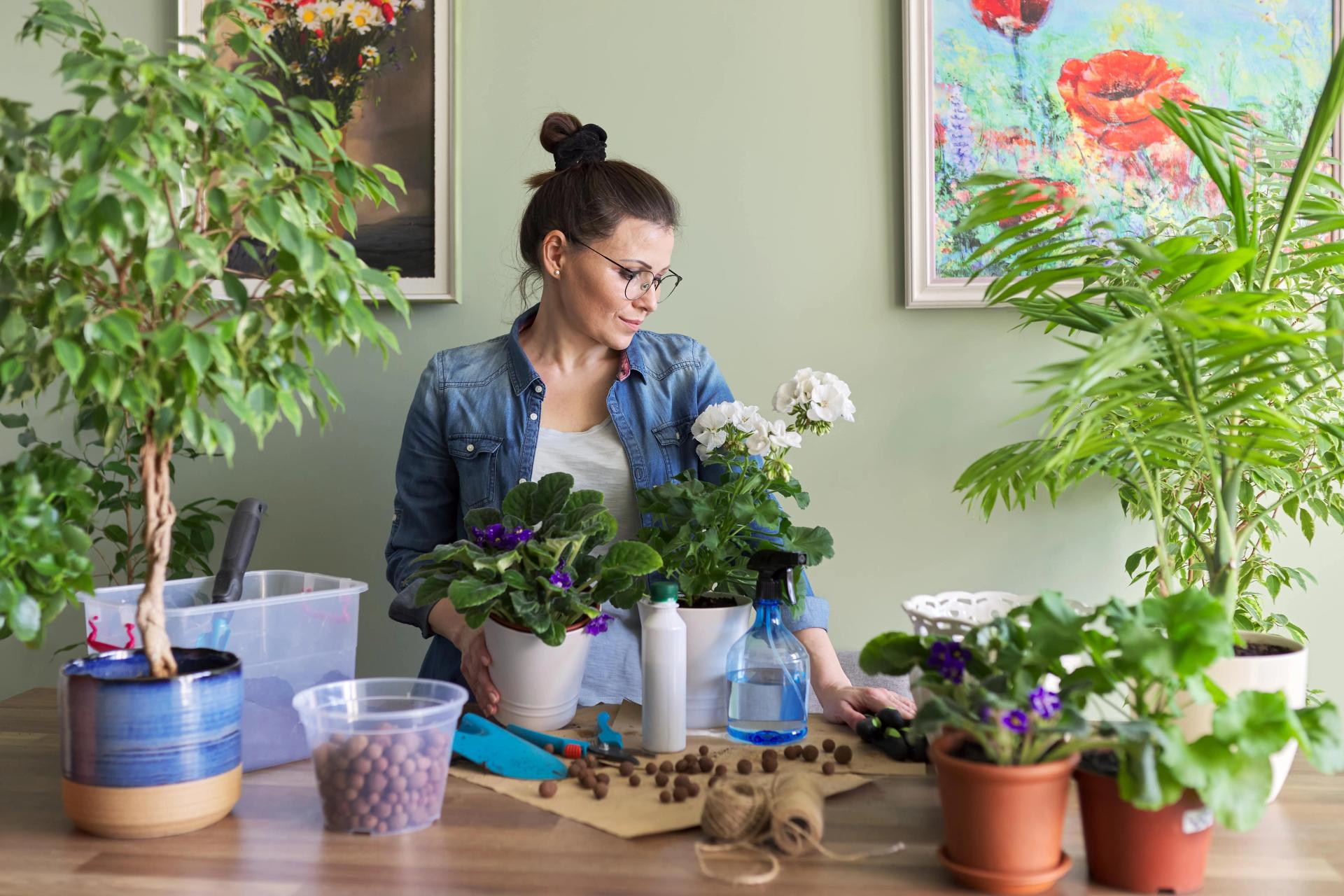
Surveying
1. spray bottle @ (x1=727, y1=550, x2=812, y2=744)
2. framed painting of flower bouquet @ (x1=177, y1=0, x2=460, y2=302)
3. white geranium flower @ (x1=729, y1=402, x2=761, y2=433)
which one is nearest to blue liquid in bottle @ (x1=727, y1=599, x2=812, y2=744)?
spray bottle @ (x1=727, y1=550, x2=812, y2=744)

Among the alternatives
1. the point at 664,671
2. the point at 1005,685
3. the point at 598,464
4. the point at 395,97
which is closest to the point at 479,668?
the point at 664,671

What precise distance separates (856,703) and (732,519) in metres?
0.29

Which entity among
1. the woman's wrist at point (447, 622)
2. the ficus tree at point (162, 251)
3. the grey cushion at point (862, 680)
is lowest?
the grey cushion at point (862, 680)

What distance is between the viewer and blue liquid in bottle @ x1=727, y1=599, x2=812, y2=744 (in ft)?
4.07

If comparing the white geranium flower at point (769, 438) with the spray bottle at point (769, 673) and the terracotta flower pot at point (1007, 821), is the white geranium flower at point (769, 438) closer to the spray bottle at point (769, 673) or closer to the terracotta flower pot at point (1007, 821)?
the spray bottle at point (769, 673)

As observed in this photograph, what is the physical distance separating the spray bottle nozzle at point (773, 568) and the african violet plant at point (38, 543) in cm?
71

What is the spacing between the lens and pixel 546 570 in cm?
123

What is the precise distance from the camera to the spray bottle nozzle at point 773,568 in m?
1.21

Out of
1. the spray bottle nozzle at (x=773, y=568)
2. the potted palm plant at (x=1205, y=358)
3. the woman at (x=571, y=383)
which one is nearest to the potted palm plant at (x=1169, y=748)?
the potted palm plant at (x=1205, y=358)

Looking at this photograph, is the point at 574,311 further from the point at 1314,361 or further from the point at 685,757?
the point at 1314,361

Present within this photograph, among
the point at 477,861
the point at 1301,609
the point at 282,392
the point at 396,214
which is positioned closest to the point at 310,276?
the point at 282,392

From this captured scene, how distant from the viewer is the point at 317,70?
2.11 meters

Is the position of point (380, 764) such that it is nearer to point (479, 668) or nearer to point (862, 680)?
point (479, 668)

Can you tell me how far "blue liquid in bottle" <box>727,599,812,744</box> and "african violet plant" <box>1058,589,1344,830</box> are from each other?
16.6 inches
